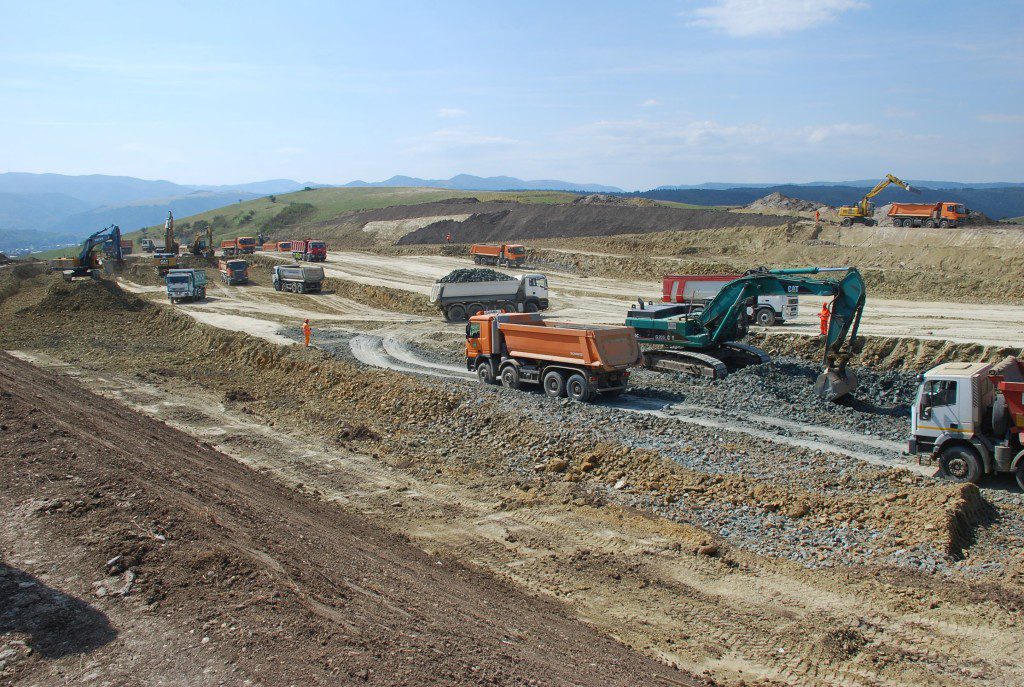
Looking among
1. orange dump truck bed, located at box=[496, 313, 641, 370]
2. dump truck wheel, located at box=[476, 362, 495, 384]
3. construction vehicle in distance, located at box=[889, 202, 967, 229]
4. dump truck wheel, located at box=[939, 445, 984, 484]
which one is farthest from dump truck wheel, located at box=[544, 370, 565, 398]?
construction vehicle in distance, located at box=[889, 202, 967, 229]

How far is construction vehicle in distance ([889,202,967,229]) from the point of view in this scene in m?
49.4

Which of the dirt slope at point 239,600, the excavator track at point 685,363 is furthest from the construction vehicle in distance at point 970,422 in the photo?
the dirt slope at point 239,600

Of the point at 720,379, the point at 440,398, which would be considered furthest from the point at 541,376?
the point at 720,379

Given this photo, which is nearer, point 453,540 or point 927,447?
point 453,540

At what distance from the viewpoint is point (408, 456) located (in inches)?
708

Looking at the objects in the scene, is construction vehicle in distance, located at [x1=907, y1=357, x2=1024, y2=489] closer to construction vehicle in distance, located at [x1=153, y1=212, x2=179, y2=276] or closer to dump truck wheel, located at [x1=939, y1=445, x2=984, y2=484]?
dump truck wheel, located at [x1=939, y1=445, x2=984, y2=484]

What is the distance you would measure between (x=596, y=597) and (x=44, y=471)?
9.49m

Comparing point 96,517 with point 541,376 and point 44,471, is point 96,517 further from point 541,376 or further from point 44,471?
point 541,376

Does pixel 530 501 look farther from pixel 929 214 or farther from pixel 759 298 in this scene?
pixel 929 214

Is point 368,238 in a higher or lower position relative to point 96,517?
higher

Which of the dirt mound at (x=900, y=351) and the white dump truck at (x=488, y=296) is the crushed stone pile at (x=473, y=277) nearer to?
the white dump truck at (x=488, y=296)

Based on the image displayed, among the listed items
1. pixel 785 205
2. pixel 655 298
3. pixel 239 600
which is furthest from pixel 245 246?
pixel 239 600

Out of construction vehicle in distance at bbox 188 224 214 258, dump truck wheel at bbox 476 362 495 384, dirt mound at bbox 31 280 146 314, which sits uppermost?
construction vehicle in distance at bbox 188 224 214 258

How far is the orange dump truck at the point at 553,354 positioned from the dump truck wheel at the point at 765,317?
11.4m
